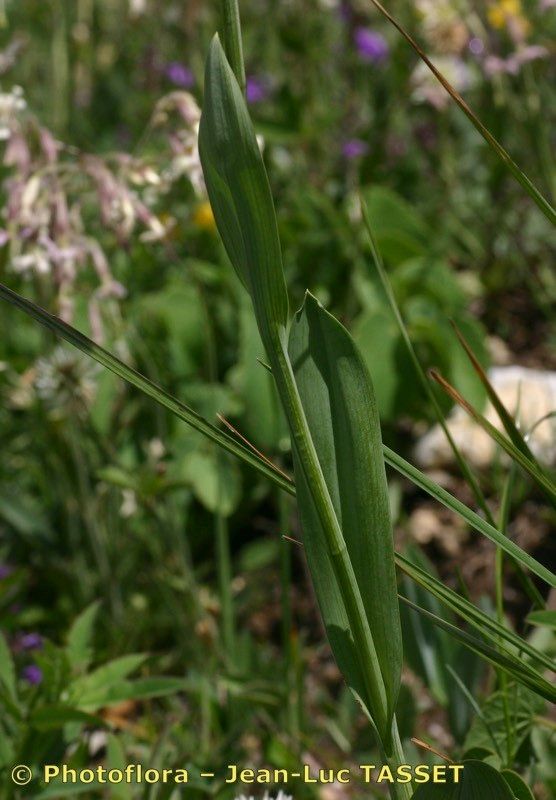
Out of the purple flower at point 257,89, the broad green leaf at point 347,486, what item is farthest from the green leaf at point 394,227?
the broad green leaf at point 347,486

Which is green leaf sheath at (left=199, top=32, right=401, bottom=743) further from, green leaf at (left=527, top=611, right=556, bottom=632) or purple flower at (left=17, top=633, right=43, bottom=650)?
purple flower at (left=17, top=633, right=43, bottom=650)

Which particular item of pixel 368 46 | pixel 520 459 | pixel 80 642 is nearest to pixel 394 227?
pixel 368 46

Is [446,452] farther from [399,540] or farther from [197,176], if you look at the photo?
[197,176]

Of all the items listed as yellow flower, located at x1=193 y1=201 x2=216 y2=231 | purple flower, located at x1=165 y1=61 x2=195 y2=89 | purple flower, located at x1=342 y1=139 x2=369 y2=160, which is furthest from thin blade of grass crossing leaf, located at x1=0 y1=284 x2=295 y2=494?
purple flower, located at x1=165 y1=61 x2=195 y2=89

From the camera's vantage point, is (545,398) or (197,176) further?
(545,398)

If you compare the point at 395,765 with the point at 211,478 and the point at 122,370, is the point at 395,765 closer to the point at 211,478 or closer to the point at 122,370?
the point at 122,370

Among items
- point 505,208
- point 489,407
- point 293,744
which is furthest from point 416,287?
point 293,744
